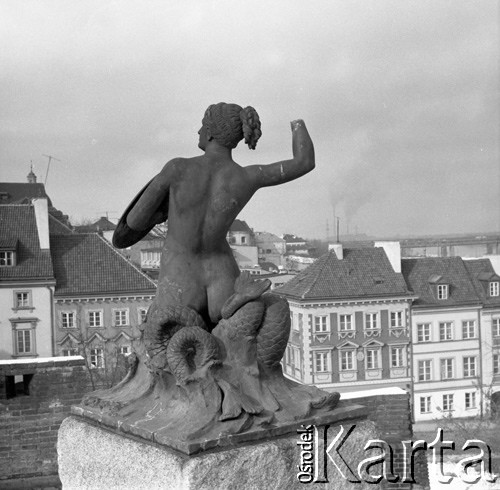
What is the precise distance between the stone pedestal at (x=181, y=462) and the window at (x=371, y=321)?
26.1 m

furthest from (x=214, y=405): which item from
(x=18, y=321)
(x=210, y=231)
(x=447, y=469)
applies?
(x=18, y=321)

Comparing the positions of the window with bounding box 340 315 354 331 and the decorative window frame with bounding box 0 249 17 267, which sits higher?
the decorative window frame with bounding box 0 249 17 267

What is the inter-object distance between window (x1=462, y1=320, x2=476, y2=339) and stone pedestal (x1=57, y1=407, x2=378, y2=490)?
28635 mm

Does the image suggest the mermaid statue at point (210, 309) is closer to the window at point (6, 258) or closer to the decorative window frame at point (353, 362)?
the window at point (6, 258)

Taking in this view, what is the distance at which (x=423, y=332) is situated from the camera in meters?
30.3

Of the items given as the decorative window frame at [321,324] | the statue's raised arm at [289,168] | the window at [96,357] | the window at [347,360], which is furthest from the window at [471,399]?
the statue's raised arm at [289,168]

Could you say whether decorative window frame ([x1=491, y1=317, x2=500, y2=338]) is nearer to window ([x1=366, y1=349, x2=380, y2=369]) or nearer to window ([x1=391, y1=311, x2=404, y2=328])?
window ([x1=391, y1=311, x2=404, y2=328])

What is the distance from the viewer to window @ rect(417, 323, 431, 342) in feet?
99.3

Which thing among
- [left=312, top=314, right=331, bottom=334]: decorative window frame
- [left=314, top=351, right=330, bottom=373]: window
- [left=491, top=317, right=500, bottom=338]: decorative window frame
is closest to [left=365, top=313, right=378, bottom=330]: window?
[left=312, top=314, right=331, bottom=334]: decorative window frame

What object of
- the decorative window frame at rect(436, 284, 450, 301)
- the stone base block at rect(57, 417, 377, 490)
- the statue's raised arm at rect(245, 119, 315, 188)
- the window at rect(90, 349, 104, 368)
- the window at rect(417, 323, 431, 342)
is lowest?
the window at rect(90, 349, 104, 368)

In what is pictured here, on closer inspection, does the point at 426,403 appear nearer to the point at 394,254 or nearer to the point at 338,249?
the point at 394,254

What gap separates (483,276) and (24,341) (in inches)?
730

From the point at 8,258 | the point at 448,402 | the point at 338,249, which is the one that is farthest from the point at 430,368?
the point at 8,258

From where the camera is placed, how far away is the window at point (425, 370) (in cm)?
2984
